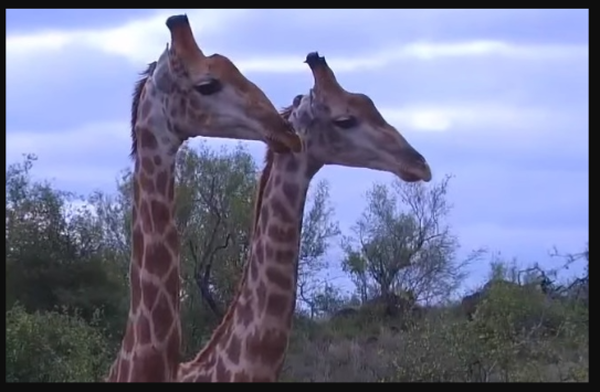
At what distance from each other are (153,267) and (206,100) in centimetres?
97

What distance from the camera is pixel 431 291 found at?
1010 inches

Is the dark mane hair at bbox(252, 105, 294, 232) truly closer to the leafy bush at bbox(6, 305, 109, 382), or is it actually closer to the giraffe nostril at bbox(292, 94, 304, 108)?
the giraffe nostril at bbox(292, 94, 304, 108)

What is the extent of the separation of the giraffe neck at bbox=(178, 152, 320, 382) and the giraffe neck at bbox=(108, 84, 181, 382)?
0.29 m

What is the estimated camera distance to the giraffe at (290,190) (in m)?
6.98

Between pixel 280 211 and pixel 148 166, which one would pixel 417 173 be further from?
pixel 148 166

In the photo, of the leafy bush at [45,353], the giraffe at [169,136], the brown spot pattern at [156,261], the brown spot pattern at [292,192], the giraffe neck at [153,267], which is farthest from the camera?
the leafy bush at [45,353]

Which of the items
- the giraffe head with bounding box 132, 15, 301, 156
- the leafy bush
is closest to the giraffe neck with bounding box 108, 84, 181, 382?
the giraffe head with bounding box 132, 15, 301, 156

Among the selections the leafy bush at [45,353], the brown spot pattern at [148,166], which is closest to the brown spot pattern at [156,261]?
the brown spot pattern at [148,166]

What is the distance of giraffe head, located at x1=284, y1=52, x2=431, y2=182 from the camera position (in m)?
7.52

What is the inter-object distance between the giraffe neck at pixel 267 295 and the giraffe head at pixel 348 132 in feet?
0.54

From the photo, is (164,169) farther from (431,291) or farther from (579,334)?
(431,291)

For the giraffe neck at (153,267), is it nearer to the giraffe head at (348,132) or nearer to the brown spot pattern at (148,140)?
the brown spot pattern at (148,140)
